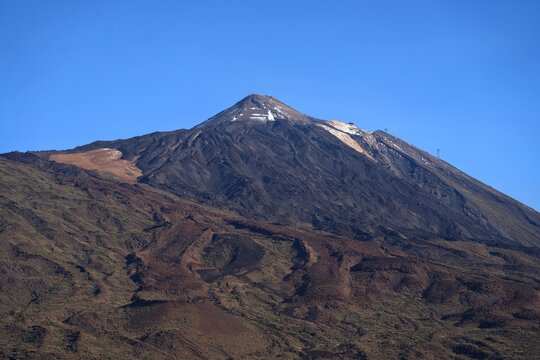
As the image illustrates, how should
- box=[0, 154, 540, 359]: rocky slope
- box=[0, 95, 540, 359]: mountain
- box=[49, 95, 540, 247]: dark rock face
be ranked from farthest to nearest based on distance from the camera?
box=[49, 95, 540, 247]: dark rock face, box=[0, 95, 540, 359]: mountain, box=[0, 154, 540, 359]: rocky slope

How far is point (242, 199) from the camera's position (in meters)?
161

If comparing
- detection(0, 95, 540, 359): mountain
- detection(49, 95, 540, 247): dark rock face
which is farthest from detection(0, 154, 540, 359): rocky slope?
detection(49, 95, 540, 247): dark rock face

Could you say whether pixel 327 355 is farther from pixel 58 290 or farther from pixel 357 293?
pixel 58 290

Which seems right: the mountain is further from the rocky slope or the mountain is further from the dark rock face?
the dark rock face

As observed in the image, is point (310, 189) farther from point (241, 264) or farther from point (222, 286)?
point (222, 286)

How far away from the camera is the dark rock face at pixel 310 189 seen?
16062 centimetres

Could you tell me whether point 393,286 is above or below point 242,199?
below

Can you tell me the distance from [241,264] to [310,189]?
5710cm

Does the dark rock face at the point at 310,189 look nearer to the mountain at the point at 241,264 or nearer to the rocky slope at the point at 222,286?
the mountain at the point at 241,264

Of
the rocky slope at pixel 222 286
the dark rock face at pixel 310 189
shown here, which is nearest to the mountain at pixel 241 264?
the rocky slope at pixel 222 286

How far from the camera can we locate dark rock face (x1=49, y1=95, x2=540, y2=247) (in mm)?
160625

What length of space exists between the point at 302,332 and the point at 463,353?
55.0 feet

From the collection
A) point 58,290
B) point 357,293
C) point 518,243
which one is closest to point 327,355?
point 357,293

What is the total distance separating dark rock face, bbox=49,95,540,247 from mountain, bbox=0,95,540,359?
0.54 metres
